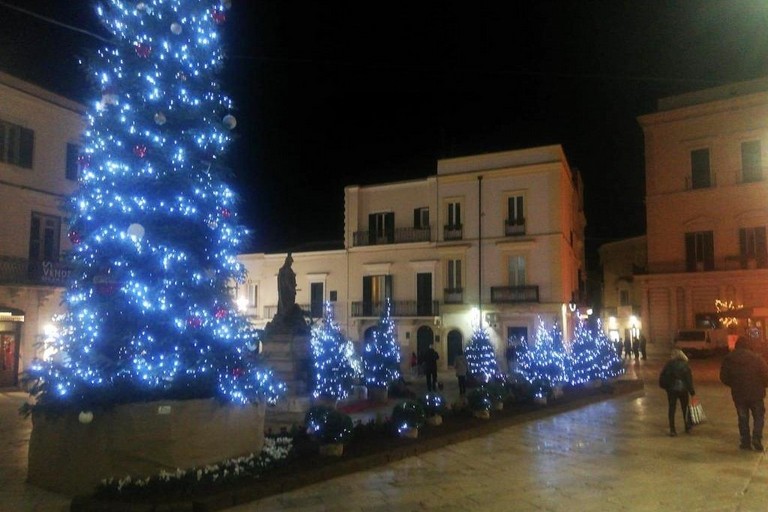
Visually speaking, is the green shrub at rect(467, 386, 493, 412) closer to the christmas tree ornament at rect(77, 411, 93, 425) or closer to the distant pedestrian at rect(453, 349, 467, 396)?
the distant pedestrian at rect(453, 349, 467, 396)

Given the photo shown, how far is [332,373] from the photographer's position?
55.7ft

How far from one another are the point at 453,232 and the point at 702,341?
13616 mm

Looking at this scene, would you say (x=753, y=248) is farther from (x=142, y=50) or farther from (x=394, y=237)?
(x=142, y=50)

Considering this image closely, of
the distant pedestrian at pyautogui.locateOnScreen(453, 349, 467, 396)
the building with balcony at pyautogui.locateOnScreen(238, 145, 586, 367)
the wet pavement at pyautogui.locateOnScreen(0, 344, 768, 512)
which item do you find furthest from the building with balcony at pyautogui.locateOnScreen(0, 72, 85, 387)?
the distant pedestrian at pyautogui.locateOnScreen(453, 349, 467, 396)

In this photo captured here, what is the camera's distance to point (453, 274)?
121 feet

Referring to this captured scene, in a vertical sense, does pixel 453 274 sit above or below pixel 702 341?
above

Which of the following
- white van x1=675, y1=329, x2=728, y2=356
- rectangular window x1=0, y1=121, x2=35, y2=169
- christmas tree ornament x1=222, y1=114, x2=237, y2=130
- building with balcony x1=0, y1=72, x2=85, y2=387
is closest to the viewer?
christmas tree ornament x1=222, y1=114, x2=237, y2=130

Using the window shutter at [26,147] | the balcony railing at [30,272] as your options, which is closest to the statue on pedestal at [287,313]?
the balcony railing at [30,272]

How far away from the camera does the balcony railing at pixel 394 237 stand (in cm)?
3765

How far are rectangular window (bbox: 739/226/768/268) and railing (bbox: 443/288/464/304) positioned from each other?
1498 centimetres

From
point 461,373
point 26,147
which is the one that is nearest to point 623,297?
point 461,373

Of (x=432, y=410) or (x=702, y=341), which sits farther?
(x=702, y=341)

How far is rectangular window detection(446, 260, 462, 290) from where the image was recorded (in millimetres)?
36531

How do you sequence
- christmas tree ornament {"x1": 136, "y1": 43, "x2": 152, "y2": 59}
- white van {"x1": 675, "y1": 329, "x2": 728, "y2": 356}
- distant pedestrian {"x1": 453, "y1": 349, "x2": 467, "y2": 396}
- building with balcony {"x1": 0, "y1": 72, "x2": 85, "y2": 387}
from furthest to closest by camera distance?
white van {"x1": 675, "y1": 329, "x2": 728, "y2": 356}, building with balcony {"x1": 0, "y1": 72, "x2": 85, "y2": 387}, distant pedestrian {"x1": 453, "y1": 349, "x2": 467, "y2": 396}, christmas tree ornament {"x1": 136, "y1": 43, "x2": 152, "y2": 59}
